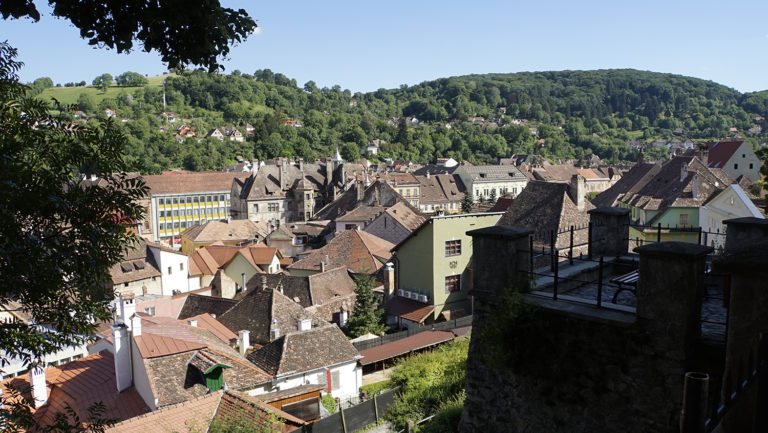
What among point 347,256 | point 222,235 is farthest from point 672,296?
point 222,235

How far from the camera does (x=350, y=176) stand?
82.5m

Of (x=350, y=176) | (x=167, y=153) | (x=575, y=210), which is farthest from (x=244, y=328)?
(x=167, y=153)

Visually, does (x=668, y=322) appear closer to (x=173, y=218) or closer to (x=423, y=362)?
(x=423, y=362)

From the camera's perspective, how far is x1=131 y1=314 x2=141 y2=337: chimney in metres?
16.3

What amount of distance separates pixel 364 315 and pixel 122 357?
12.4 m

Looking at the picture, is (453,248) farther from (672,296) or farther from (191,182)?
(191,182)

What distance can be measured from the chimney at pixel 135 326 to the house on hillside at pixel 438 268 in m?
13.5

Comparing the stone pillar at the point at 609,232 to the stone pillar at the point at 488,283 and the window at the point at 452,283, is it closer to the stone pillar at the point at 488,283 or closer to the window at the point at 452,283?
the stone pillar at the point at 488,283

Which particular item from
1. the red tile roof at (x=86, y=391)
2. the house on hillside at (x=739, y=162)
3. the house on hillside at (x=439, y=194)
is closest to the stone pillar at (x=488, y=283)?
the red tile roof at (x=86, y=391)

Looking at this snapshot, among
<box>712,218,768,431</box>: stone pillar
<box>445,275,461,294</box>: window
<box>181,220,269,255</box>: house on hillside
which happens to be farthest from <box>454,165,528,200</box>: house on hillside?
<box>712,218,768,431</box>: stone pillar

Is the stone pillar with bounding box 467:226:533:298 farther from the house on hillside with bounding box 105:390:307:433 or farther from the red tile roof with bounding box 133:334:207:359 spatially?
the red tile roof with bounding box 133:334:207:359

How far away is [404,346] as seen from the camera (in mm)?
22188

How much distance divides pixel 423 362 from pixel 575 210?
12.3 m

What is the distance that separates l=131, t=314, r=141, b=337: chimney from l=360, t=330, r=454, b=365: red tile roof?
804 centimetres
